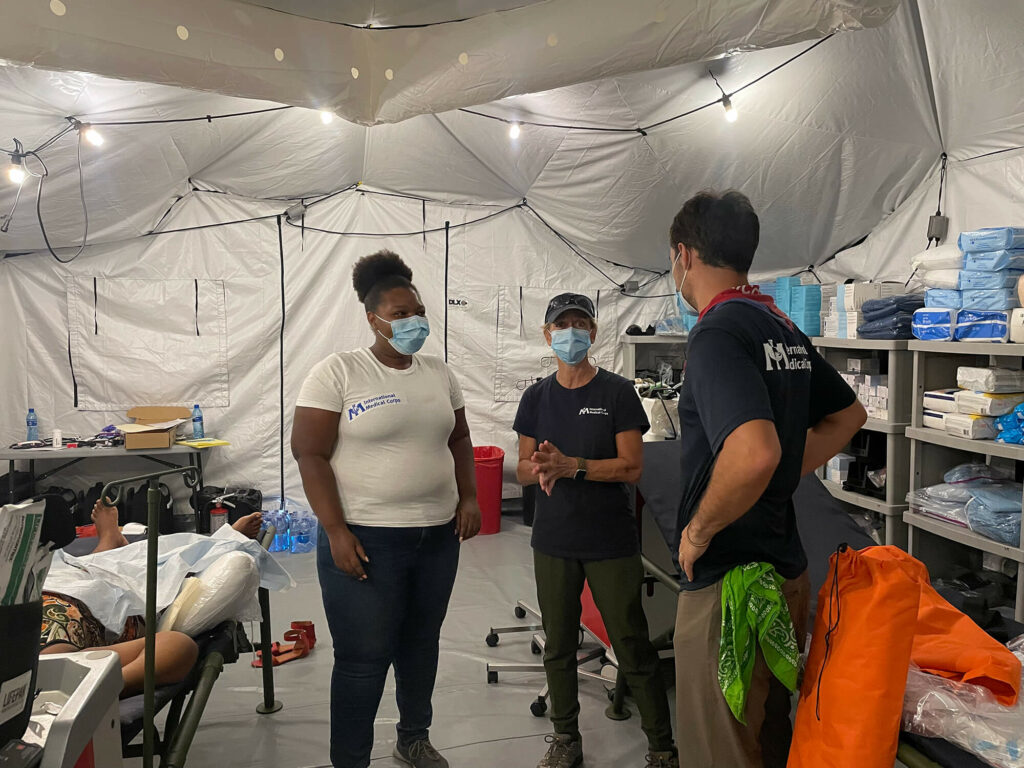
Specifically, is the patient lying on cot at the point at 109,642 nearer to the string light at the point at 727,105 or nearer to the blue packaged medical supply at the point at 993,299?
the blue packaged medical supply at the point at 993,299

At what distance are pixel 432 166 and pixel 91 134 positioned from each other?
2.11 metres

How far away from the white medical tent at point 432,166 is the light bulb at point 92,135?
0.25 ft

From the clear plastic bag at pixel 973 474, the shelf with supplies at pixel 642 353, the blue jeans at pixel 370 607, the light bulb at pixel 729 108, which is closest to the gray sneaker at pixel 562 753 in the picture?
the blue jeans at pixel 370 607

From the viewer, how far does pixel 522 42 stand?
2.08 m

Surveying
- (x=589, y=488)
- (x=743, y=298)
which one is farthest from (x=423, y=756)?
(x=743, y=298)

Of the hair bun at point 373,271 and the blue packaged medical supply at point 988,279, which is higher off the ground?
the blue packaged medical supply at point 988,279

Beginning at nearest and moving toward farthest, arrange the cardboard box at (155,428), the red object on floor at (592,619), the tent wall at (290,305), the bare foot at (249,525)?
the bare foot at (249,525), the red object on floor at (592,619), the cardboard box at (155,428), the tent wall at (290,305)

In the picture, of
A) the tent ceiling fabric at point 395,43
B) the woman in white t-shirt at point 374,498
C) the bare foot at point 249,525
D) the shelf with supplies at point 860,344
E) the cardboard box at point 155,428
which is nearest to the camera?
the tent ceiling fabric at point 395,43

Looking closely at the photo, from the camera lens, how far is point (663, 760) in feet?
7.11

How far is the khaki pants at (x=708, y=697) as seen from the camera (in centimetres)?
147

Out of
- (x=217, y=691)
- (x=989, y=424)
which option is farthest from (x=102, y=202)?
(x=989, y=424)

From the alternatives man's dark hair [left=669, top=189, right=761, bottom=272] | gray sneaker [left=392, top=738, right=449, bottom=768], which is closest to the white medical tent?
man's dark hair [left=669, top=189, right=761, bottom=272]

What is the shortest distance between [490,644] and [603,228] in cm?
322

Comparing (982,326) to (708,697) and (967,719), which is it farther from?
(708,697)
